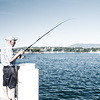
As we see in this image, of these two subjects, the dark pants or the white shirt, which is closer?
the white shirt

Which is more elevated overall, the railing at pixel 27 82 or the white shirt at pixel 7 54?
the white shirt at pixel 7 54

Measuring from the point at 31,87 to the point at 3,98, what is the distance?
112cm

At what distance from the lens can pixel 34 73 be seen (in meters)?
4.33

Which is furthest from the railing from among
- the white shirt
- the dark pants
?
the white shirt

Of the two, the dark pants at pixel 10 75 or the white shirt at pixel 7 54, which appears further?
the dark pants at pixel 10 75

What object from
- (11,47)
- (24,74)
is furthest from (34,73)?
(11,47)

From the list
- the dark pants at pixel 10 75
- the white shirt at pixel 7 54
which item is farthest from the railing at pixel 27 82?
the white shirt at pixel 7 54

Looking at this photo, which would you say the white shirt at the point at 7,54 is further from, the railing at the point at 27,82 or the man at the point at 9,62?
the railing at the point at 27,82

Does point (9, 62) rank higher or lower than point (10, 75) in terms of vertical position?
higher

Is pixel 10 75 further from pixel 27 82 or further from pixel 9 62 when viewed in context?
pixel 27 82

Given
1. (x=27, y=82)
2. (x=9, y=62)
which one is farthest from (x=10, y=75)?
(x=27, y=82)

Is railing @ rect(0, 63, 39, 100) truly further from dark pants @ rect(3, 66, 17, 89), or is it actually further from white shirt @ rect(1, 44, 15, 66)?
white shirt @ rect(1, 44, 15, 66)

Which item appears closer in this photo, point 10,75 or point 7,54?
point 7,54

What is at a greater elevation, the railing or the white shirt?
the white shirt
